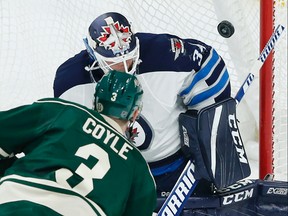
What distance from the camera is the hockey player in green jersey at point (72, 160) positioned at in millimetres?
1191

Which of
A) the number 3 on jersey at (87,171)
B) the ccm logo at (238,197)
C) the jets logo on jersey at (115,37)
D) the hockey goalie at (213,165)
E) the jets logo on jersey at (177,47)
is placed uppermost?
the jets logo on jersey at (115,37)

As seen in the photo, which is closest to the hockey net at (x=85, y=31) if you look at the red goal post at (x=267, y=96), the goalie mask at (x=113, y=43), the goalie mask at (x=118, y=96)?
the red goal post at (x=267, y=96)

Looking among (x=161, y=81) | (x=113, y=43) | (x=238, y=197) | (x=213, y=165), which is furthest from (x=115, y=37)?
(x=238, y=197)

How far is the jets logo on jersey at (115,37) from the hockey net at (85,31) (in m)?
0.42

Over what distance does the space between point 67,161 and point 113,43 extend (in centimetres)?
45

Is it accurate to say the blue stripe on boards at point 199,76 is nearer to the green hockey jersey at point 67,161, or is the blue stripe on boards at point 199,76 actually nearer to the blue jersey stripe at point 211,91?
the blue jersey stripe at point 211,91

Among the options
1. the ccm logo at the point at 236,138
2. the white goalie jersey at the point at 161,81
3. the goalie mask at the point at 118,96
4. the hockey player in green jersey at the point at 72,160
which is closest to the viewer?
the hockey player in green jersey at the point at 72,160

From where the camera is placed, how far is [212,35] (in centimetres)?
211

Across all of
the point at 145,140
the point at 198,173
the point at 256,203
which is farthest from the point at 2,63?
the point at 256,203

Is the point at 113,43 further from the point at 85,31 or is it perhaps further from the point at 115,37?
the point at 85,31

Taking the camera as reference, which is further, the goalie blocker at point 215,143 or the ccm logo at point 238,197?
the ccm logo at point 238,197

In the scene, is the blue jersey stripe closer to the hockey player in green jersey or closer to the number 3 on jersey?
the hockey player in green jersey

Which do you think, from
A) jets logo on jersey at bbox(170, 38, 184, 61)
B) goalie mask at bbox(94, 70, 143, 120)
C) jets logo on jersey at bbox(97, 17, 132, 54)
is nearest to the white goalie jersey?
jets logo on jersey at bbox(170, 38, 184, 61)

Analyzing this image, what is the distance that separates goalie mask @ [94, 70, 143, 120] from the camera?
129 centimetres
